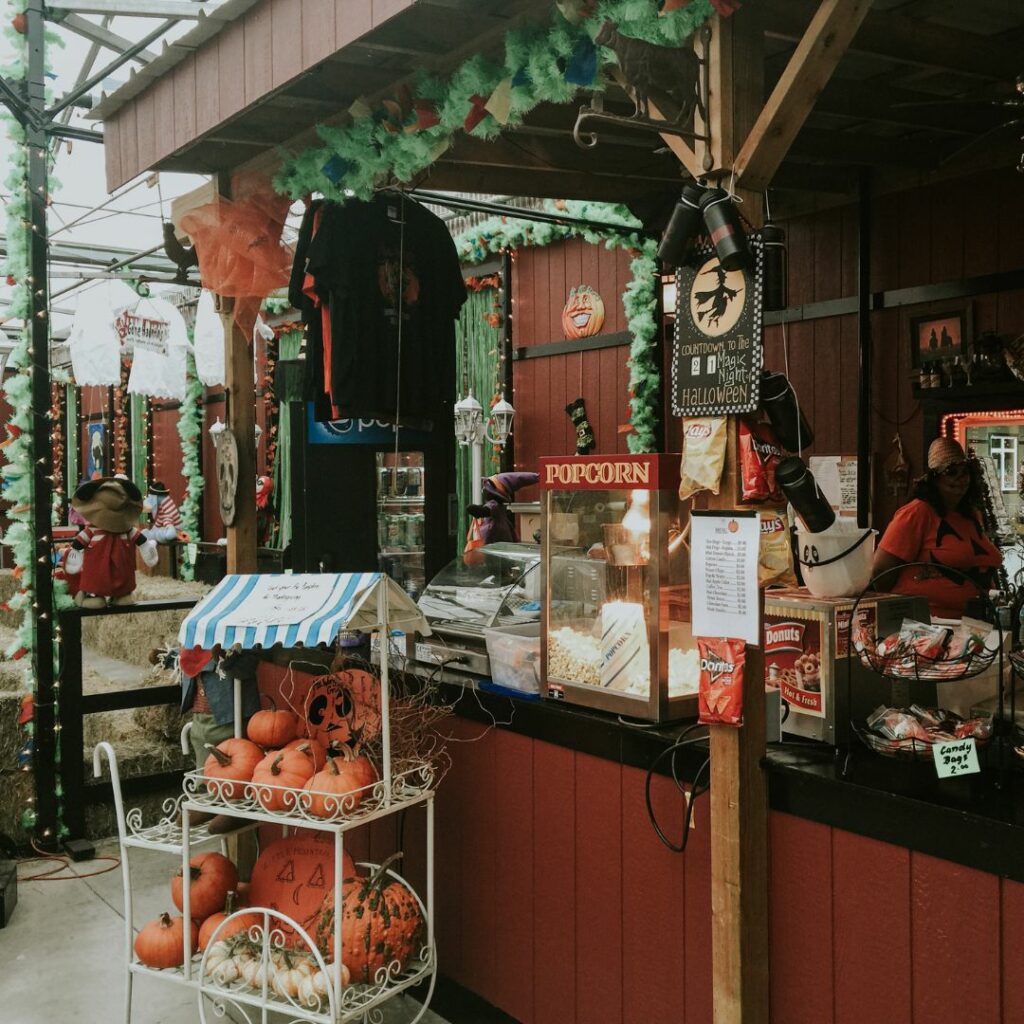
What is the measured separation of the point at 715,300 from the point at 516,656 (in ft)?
5.03

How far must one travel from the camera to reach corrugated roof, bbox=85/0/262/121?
3666 millimetres

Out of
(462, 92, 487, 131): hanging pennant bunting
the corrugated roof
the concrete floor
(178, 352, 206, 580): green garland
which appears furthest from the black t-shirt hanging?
(178, 352, 206, 580): green garland

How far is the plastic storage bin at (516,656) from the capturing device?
361 cm

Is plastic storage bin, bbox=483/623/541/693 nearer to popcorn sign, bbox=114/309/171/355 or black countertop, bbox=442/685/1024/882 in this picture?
black countertop, bbox=442/685/1024/882

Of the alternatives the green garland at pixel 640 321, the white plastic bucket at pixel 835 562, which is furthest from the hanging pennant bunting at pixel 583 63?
the green garland at pixel 640 321

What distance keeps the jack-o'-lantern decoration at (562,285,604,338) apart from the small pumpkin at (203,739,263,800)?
18.8 ft

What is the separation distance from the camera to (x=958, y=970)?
93.0 inches

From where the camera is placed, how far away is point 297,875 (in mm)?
3711

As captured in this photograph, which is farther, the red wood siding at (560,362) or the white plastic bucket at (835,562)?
the red wood siding at (560,362)

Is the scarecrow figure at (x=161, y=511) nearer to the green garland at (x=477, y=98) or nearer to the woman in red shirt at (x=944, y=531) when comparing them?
the green garland at (x=477, y=98)

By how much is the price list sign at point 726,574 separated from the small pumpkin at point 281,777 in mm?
1429

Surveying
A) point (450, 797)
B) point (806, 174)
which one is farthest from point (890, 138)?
point (450, 797)

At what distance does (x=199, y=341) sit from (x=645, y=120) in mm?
7611

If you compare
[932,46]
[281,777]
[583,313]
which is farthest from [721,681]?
[583,313]
